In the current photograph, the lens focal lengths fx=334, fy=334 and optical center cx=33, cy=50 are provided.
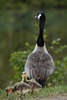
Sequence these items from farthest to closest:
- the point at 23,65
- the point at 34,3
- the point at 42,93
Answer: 1. the point at 34,3
2. the point at 23,65
3. the point at 42,93

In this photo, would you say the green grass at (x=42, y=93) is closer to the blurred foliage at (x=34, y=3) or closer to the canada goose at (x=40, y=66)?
the canada goose at (x=40, y=66)

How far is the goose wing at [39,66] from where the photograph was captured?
8305 millimetres

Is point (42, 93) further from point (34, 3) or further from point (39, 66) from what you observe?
point (34, 3)

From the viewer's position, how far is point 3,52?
2553cm

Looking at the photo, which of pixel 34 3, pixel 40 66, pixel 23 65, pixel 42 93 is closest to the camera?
pixel 42 93

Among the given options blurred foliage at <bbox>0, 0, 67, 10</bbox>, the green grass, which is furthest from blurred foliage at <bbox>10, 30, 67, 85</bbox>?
blurred foliage at <bbox>0, 0, 67, 10</bbox>

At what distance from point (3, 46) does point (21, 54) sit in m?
17.2

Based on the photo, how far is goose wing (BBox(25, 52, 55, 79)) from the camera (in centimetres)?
830

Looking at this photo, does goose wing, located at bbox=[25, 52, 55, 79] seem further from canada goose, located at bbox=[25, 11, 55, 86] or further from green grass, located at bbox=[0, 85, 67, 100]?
green grass, located at bbox=[0, 85, 67, 100]

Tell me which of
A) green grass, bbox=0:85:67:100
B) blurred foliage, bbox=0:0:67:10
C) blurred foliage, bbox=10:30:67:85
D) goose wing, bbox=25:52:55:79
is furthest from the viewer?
blurred foliage, bbox=0:0:67:10

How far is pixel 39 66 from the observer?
27.2 feet

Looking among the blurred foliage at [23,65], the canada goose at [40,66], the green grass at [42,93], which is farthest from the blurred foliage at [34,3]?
the green grass at [42,93]

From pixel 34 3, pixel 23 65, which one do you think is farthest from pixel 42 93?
pixel 34 3

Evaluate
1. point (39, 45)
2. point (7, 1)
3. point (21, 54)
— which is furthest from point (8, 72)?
point (7, 1)
